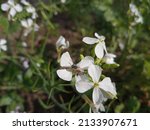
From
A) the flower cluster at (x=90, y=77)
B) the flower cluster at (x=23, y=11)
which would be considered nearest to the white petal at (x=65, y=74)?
the flower cluster at (x=90, y=77)

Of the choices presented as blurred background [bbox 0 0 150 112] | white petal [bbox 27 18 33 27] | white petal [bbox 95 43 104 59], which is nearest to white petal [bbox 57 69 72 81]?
white petal [bbox 95 43 104 59]

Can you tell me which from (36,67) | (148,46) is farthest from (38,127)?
(148,46)

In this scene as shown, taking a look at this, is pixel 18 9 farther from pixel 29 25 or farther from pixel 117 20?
pixel 117 20

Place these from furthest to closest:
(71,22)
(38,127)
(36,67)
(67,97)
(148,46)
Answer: (71,22) → (148,46) → (67,97) → (36,67) → (38,127)

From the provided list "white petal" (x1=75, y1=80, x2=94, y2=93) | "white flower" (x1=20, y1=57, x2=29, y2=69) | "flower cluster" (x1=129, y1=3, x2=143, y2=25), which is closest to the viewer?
"white petal" (x1=75, y1=80, x2=94, y2=93)

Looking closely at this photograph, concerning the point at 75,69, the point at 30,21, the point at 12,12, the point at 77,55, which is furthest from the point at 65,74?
the point at 77,55

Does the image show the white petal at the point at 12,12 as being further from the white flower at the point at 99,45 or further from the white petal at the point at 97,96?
the white petal at the point at 97,96

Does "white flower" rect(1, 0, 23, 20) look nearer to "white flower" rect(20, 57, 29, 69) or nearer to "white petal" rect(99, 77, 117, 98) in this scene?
"white flower" rect(20, 57, 29, 69)
